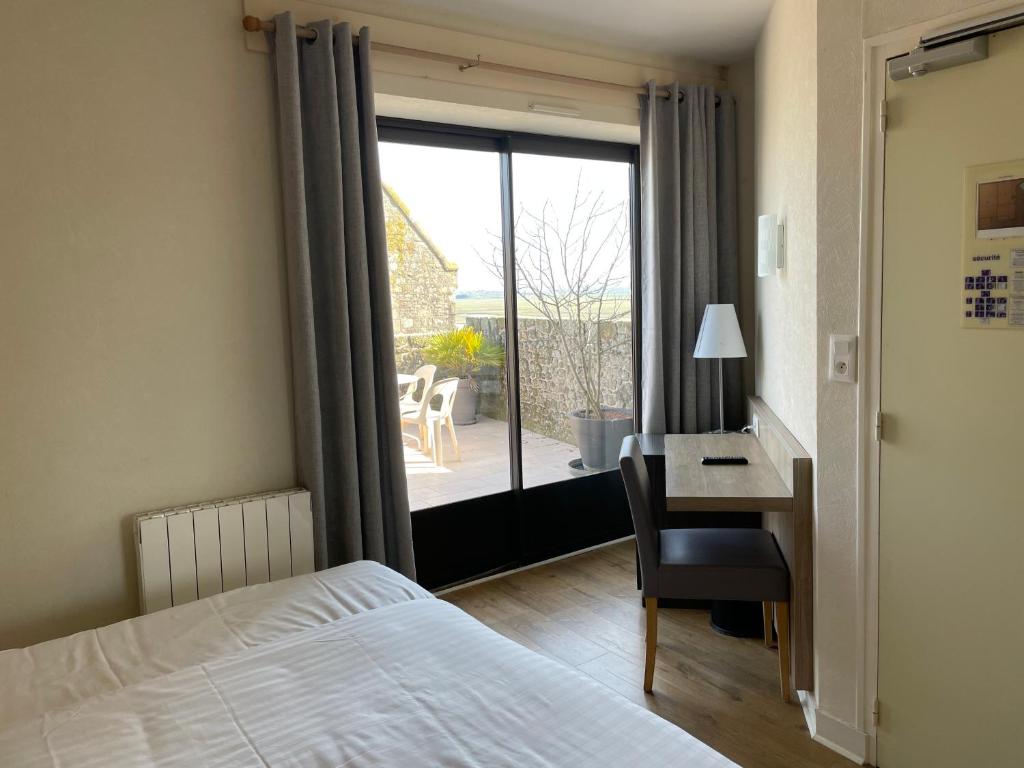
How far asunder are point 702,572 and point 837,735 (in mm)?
646

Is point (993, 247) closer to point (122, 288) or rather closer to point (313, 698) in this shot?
point (313, 698)

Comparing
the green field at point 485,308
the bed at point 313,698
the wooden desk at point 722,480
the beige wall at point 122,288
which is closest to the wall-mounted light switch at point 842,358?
the wooden desk at point 722,480

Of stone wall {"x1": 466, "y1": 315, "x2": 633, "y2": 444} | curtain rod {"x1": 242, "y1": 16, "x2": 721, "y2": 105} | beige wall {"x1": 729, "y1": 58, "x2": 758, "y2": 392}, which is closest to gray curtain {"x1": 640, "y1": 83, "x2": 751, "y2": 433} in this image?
beige wall {"x1": 729, "y1": 58, "x2": 758, "y2": 392}

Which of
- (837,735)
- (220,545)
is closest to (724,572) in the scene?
(837,735)

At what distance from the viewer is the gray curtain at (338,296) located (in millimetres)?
2867

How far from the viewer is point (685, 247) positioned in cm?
403

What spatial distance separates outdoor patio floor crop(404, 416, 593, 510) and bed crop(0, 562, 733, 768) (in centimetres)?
125

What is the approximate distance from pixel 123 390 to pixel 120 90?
102 centimetres

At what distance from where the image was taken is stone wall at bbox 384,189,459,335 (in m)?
3.52

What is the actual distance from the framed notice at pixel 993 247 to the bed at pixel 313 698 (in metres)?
1.34

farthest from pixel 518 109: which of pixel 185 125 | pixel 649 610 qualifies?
pixel 649 610

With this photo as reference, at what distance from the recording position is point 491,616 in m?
3.47

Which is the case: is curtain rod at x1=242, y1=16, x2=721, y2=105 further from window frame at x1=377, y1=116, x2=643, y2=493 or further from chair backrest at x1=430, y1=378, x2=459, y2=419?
chair backrest at x1=430, y1=378, x2=459, y2=419

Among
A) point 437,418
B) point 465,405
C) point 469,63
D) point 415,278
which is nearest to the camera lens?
point 469,63
